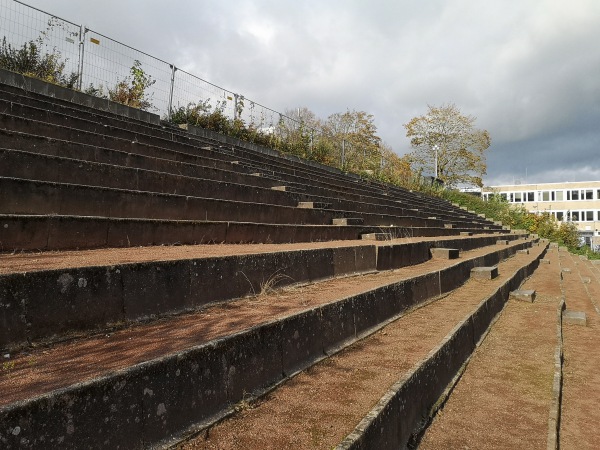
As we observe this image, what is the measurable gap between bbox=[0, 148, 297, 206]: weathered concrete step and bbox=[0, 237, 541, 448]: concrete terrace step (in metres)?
2.39

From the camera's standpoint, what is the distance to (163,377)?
1834mm

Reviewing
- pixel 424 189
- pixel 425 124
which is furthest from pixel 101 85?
pixel 425 124

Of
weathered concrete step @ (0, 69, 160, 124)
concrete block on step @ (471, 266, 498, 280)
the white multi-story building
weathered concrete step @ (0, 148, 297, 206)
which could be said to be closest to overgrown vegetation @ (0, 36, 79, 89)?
weathered concrete step @ (0, 69, 160, 124)

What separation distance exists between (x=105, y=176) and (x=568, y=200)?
6865 centimetres

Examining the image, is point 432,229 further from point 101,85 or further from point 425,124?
point 425,124

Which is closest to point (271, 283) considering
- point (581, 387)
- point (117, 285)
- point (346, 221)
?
point (117, 285)

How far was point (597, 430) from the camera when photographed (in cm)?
290

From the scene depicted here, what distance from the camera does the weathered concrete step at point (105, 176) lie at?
13.1ft

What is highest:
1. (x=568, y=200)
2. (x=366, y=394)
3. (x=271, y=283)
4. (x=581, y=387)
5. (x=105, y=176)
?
(x=568, y=200)

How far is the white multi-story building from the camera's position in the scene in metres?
57.5

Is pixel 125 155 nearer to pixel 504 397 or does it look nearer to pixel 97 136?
pixel 97 136

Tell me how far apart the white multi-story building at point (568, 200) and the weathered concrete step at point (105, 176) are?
182 feet

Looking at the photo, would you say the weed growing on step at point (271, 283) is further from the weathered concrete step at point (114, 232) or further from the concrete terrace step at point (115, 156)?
the concrete terrace step at point (115, 156)

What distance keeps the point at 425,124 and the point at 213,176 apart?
123 feet
